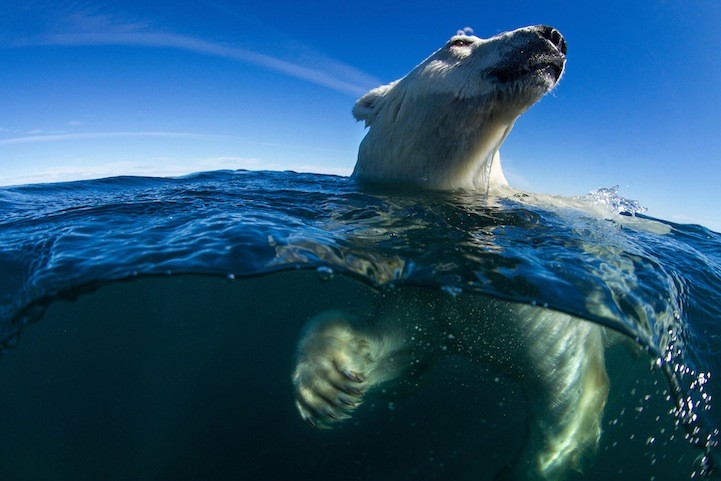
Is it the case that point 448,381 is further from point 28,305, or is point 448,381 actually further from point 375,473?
point 28,305

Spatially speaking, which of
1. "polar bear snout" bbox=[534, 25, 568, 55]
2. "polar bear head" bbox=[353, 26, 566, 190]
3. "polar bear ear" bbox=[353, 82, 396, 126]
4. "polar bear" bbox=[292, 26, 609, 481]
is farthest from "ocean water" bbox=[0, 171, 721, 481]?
"polar bear snout" bbox=[534, 25, 568, 55]

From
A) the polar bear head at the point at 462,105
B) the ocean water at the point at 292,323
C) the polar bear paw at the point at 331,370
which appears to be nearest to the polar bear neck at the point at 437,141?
the polar bear head at the point at 462,105

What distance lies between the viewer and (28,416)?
4.40m

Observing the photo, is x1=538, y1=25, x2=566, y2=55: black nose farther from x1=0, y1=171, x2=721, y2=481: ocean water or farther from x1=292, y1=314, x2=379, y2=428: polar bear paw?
x1=292, y1=314, x2=379, y2=428: polar bear paw

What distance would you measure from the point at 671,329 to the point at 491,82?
2.67 m

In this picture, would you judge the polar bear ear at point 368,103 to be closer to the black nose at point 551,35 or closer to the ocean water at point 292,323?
the ocean water at point 292,323

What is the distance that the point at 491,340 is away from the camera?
127 inches

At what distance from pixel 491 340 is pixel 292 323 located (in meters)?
2.96

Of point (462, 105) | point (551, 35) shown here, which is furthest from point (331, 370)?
point (551, 35)

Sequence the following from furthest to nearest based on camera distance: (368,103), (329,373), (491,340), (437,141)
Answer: (368,103)
(437,141)
(491,340)
(329,373)

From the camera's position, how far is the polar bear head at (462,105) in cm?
336

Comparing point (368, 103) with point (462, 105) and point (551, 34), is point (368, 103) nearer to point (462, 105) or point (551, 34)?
point (462, 105)

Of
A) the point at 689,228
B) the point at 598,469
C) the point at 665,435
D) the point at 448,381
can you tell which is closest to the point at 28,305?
the point at 448,381

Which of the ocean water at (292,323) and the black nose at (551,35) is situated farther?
the black nose at (551,35)
